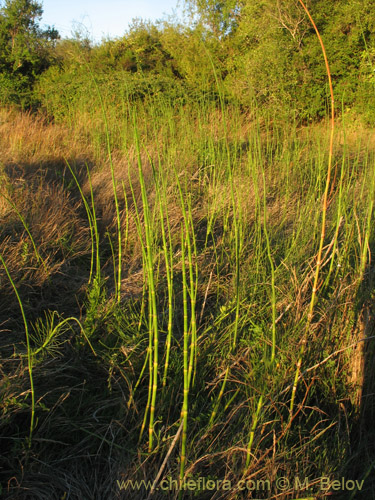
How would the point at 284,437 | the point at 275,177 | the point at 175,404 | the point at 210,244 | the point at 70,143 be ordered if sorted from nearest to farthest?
the point at 284,437 < the point at 175,404 < the point at 210,244 < the point at 275,177 < the point at 70,143

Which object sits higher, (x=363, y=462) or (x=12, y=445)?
→ (x=12, y=445)

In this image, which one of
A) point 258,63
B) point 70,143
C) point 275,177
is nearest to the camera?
point 275,177

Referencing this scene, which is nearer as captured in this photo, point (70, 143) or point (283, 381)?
point (283, 381)

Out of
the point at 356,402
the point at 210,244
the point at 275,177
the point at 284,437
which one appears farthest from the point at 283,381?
the point at 275,177

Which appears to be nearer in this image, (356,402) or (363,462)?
(363,462)

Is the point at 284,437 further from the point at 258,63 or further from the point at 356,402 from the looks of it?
the point at 258,63

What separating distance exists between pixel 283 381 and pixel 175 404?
0.38 m

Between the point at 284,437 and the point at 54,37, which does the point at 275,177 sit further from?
the point at 54,37

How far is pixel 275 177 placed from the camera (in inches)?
146

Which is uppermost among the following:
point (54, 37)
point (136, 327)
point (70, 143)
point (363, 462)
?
point (54, 37)

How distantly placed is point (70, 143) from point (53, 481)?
358 centimetres

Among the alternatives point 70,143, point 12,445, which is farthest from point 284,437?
point 70,143

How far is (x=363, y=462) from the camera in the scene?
1.17 m

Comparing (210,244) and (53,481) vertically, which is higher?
(210,244)
